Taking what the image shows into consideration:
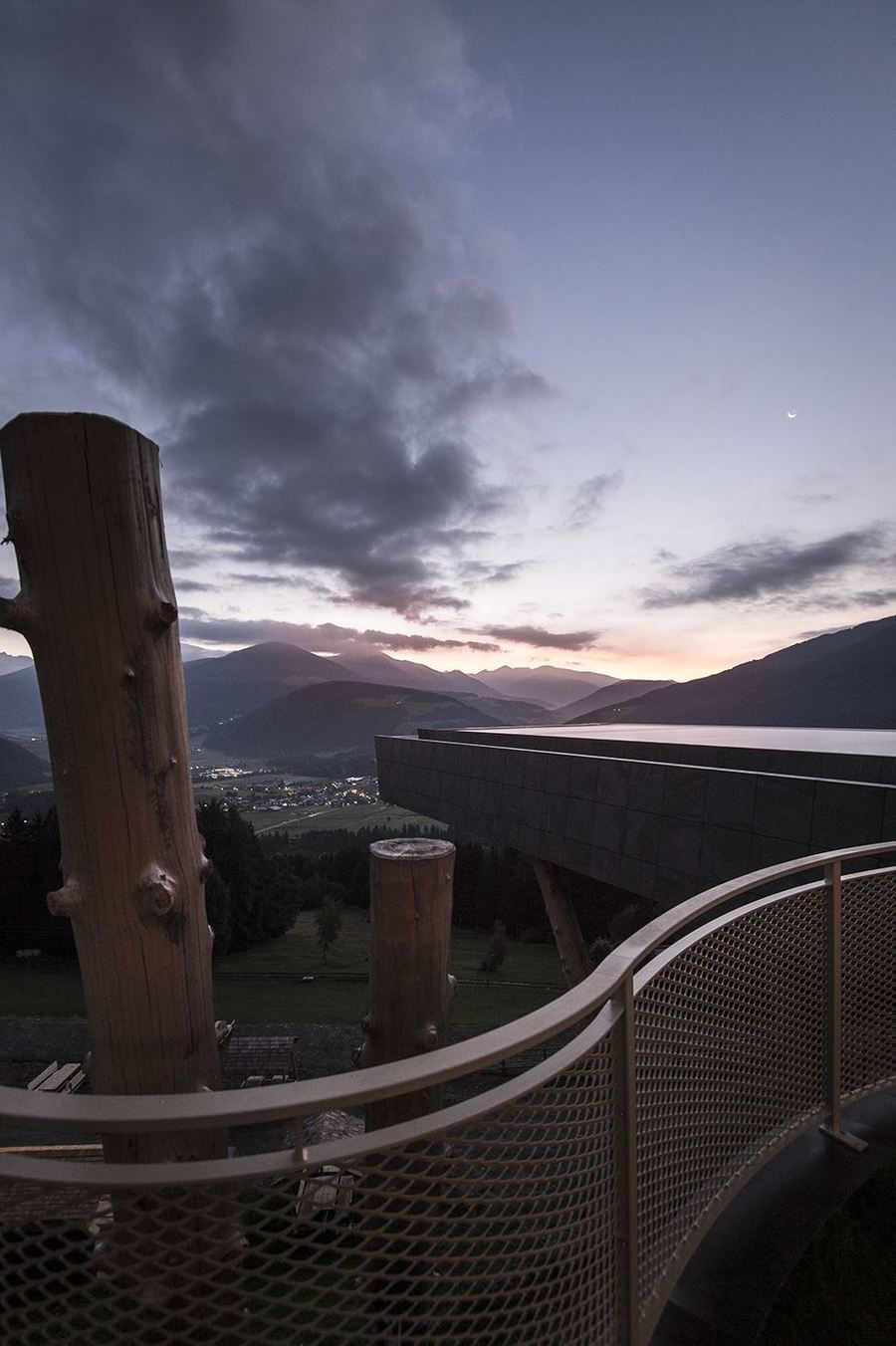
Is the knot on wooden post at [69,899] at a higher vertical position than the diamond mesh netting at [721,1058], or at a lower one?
higher

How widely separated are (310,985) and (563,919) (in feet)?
69.6

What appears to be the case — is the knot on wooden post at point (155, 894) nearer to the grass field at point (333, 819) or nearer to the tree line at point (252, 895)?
the tree line at point (252, 895)

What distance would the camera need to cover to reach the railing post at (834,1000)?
10.7 feet

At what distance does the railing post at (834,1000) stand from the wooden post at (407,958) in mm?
1975

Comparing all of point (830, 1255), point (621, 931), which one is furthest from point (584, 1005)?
point (621, 931)

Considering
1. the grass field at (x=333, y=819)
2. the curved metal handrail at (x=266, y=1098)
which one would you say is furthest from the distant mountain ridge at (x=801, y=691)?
the curved metal handrail at (x=266, y=1098)

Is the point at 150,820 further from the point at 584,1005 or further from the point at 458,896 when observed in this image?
the point at 458,896

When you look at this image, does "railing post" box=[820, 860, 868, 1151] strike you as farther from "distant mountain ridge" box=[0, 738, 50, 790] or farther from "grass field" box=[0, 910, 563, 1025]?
"distant mountain ridge" box=[0, 738, 50, 790]

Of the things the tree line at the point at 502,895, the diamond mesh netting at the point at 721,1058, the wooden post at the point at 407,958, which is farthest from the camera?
the tree line at the point at 502,895

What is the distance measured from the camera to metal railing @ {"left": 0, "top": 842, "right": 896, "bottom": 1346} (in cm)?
130

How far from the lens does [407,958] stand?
2.89 metres

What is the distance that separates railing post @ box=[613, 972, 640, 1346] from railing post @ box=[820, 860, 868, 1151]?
71.8 inches

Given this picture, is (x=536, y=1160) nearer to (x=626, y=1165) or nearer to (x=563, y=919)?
(x=626, y=1165)

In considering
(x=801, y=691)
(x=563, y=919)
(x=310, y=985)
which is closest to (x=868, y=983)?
(x=563, y=919)
